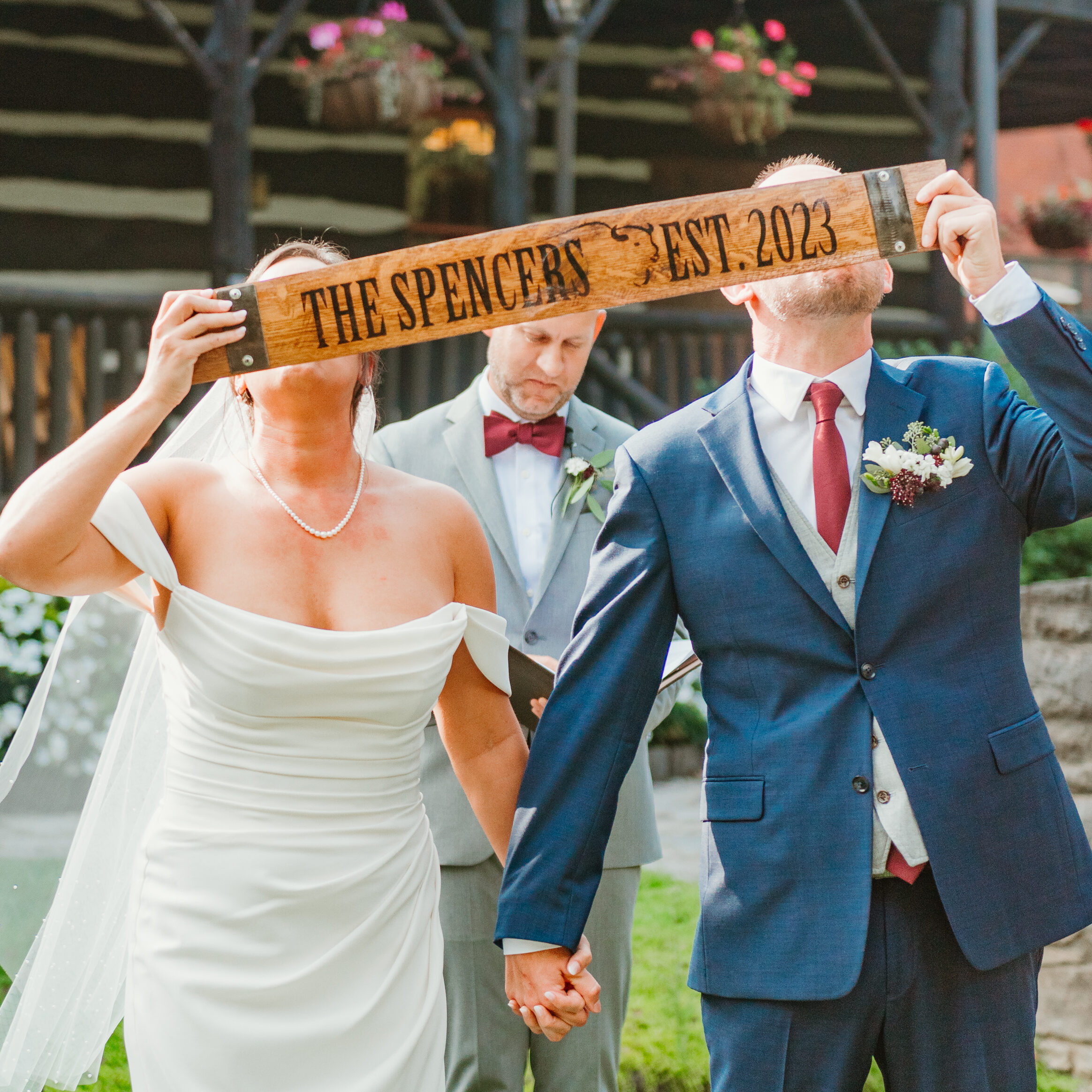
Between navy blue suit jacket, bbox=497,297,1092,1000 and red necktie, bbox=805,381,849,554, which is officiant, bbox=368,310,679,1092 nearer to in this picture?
navy blue suit jacket, bbox=497,297,1092,1000

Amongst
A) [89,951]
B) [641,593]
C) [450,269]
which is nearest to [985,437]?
[641,593]

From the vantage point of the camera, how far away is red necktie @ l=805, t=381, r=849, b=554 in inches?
87.4

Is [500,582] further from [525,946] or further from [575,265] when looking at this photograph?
[575,265]

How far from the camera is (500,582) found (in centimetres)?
321

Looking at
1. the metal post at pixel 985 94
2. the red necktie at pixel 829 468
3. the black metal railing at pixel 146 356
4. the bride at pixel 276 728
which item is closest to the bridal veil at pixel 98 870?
the bride at pixel 276 728

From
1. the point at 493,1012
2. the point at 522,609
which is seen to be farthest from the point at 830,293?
the point at 493,1012

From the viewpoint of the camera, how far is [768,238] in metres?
2.04

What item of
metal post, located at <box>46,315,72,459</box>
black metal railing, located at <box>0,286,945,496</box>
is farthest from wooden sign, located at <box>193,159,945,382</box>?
metal post, located at <box>46,315,72,459</box>

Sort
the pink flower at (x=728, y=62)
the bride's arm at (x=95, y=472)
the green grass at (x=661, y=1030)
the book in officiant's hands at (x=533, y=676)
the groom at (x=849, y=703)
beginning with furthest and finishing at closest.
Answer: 1. the pink flower at (x=728, y=62)
2. the green grass at (x=661, y=1030)
3. the book in officiant's hands at (x=533, y=676)
4. the groom at (x=849, y=703)
5. the bride's arm at (x=95, y=472)

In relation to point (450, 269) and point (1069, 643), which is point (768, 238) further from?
point (1069, 643)

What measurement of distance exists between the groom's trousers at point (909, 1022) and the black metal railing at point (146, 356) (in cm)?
451

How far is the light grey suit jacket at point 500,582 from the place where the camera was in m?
3.03

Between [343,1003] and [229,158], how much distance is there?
590 centimetres

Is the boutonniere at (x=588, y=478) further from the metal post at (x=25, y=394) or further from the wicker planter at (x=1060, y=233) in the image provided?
the wicker planter at (x=1060, y=233)
